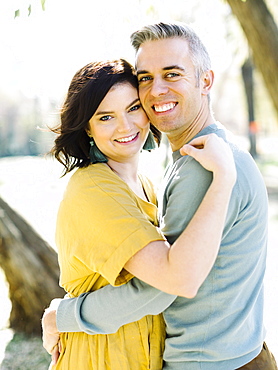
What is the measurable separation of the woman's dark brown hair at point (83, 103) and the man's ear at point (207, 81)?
0.33 metres

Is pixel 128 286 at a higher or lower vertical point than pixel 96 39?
lower

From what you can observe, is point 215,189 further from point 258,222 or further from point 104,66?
point 104,66

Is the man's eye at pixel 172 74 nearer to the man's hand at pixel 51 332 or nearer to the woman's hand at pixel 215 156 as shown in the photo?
the woman's hand at pixel 215 156

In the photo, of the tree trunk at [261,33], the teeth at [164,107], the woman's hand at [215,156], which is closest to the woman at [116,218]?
the woman's hand at [215,156]

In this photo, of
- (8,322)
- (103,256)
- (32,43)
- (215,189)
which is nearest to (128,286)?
(103,256)

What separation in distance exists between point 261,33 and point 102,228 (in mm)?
4820

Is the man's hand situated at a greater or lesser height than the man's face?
lesser

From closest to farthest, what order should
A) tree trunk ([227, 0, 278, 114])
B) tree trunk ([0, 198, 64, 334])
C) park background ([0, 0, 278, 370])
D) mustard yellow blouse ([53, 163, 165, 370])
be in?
mustard yellow blouse ([53, 163, 165, 370]) < park background ([0, 0, 278, 370]) < tree trunk ([0, 198, 64, 334]) < tree trunk ([227, 0, 278, 114])

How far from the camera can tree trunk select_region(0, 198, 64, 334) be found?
437cm

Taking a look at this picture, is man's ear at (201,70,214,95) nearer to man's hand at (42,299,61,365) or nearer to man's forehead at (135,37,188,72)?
man's forehead at (135,37,188,72)

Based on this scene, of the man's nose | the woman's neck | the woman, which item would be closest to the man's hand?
the woman

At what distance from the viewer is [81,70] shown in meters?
2.22

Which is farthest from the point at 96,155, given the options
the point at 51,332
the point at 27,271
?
the point at 27,271

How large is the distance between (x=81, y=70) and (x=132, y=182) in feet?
2.04
